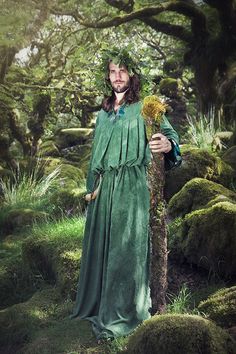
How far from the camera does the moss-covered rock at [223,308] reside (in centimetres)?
347

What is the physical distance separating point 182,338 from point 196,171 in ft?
13.3

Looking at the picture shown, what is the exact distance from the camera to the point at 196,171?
687 cm

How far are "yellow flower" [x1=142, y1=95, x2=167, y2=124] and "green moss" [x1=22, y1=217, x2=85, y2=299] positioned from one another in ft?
6.51

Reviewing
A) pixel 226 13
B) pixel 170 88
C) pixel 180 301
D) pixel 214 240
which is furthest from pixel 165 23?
pixel 180 301


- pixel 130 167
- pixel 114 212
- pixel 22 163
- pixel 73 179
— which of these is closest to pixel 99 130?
pixel 130 167

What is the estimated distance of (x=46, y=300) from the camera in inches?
197

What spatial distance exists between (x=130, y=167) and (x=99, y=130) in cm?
48

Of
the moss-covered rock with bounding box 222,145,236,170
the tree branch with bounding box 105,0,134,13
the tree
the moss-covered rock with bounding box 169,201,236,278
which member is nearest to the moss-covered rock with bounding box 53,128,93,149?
the tree

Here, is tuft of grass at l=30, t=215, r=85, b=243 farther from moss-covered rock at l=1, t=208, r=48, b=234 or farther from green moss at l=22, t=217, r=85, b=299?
moss-covered rock at l=1, t=208, r=48, b=234

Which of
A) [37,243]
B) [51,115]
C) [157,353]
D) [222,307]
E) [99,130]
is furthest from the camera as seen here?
[51,115]

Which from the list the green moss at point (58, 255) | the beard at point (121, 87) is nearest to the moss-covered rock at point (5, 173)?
the green moss at point (58, 255)

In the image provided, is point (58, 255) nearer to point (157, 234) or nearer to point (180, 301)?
point (180, 301)

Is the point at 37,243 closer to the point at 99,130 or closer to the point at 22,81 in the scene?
the point at 99,130

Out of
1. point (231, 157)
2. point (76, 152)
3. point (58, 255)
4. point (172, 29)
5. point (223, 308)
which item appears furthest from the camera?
point (76, 152)
